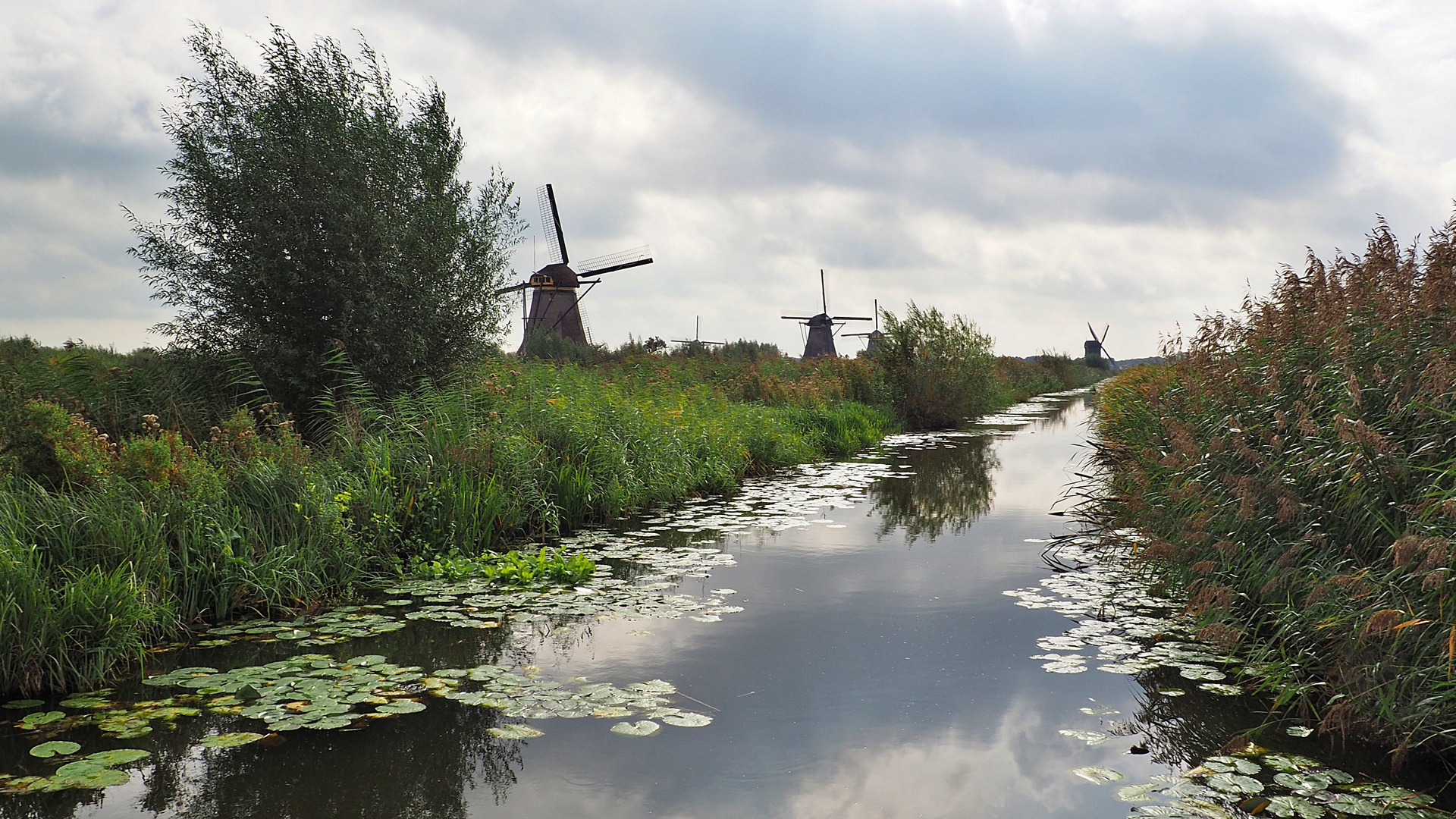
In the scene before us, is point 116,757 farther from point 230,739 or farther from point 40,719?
point 40,719

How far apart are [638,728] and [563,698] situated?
527mm

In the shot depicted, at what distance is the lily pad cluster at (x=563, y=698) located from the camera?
395 centimetres

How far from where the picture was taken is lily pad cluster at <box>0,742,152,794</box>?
126 inches

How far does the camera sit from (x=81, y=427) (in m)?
5.66

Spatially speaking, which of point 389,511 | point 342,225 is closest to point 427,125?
point 342,225

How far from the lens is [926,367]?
2245cm

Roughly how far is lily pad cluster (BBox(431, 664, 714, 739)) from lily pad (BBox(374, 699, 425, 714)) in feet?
0.58

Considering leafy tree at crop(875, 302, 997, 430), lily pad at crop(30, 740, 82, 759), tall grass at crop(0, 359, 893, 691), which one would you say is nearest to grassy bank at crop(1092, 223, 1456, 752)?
lily pad at crop(30, 740, 82, 759)

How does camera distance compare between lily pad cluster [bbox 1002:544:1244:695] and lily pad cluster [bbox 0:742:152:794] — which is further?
lily pad cluster [bbox 1002:544:1244:695]

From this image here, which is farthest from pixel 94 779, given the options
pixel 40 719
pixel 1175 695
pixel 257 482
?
pixel 1175 695

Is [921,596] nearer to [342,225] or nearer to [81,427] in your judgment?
[81,427]

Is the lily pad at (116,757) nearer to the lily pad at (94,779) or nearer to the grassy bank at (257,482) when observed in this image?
the lily pad at (94,779)

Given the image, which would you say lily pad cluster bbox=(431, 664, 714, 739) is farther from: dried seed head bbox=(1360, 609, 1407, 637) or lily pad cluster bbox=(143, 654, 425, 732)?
dried seed head bbox=(1360, 609, 1407, 637)

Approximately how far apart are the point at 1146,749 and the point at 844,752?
1.30m
